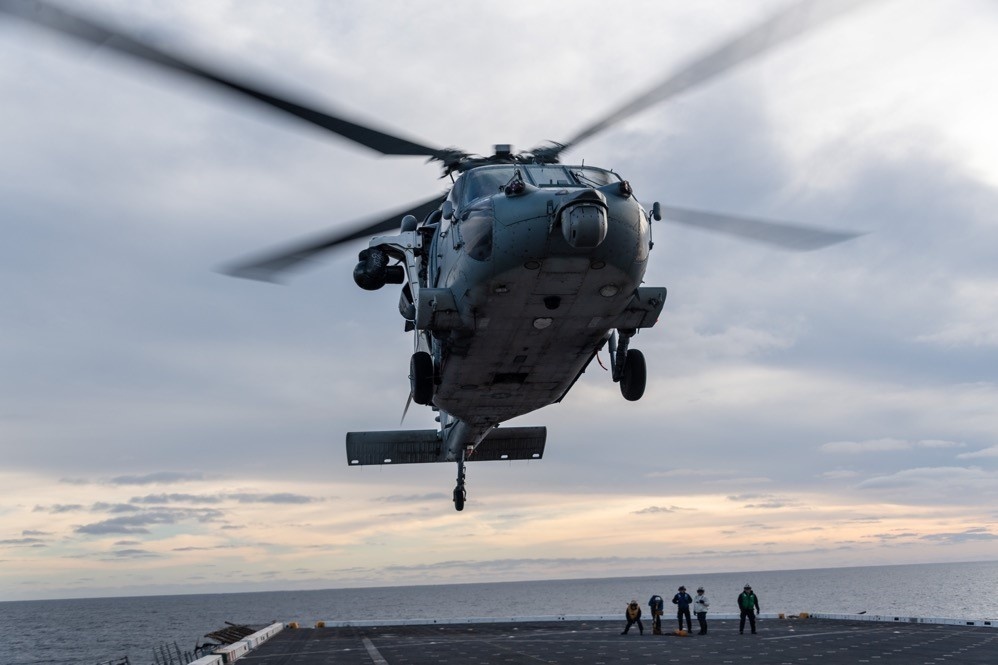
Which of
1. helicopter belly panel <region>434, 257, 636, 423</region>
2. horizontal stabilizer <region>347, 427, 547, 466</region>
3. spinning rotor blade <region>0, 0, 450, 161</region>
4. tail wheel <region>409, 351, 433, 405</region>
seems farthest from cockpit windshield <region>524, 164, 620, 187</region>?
horizontal stabilizer <region>347, 427, 547, 466</region>

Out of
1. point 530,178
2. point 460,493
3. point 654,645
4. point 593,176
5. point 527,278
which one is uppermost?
point 593,176

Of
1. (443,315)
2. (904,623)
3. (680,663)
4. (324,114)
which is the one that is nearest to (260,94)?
(324,114)

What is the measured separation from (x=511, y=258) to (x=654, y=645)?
16689mm

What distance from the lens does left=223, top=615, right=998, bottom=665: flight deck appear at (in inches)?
876

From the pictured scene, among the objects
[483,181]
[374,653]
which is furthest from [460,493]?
[483,181]

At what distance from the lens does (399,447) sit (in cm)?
2784

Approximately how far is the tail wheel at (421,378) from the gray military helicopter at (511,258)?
0.03 metres

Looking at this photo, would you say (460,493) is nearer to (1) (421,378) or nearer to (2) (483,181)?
(1) (421,378)

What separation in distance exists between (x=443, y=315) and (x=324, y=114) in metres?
4.33

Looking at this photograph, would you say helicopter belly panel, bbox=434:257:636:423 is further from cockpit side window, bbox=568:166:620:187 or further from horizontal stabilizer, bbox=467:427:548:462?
horizontal stabilizer, bbox=467:427:548:462

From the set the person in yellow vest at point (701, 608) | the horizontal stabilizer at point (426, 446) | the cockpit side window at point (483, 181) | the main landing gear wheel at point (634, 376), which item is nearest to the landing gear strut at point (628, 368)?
the main landing gear wheel at point (634, 376)

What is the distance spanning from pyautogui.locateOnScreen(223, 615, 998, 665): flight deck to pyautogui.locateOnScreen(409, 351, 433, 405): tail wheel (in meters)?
7.71

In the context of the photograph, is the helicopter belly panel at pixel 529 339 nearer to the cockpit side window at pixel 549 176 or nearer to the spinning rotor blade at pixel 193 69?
the cockpit side window at pixel 549 176

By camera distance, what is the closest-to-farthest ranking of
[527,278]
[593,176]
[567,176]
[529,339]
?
[527,278], [567,176], [593,176], [529,339]
